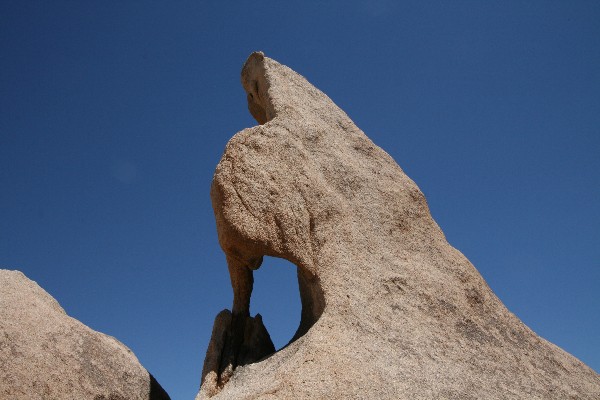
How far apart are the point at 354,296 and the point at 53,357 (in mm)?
3834

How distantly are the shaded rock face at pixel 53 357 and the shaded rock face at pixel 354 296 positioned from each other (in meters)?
1.11

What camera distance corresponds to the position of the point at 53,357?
Answer: 6.98 meters

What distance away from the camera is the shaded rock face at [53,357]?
661cm

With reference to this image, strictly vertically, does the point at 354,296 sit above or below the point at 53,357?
above

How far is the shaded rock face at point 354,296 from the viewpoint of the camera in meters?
6.70

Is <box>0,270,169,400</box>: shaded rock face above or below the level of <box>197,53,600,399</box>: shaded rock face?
below

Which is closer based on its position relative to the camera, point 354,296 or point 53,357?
point 53,357

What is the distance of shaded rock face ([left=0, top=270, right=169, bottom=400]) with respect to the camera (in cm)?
661

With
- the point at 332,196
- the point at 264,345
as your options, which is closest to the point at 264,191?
the point at 332,196

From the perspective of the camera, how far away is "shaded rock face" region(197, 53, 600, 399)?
6695 mm

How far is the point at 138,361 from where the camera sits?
830cm

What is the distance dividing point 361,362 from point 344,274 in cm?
144

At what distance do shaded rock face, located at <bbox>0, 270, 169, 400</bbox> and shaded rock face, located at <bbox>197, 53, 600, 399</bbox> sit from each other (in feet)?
3.66

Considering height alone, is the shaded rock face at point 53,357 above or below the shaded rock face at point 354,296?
below
